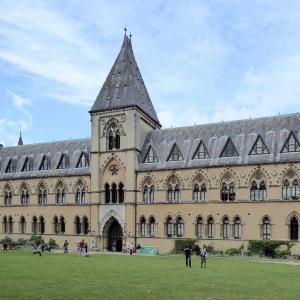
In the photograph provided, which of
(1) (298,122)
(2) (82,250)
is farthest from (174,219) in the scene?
(1) (298,122)

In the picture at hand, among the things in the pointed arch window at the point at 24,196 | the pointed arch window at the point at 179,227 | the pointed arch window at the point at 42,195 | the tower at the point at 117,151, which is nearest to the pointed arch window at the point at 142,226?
the tower at the point at 117,151

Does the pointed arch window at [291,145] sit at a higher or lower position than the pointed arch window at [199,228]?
higher

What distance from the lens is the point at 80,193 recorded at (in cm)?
6400

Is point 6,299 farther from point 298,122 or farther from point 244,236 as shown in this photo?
point 298,122

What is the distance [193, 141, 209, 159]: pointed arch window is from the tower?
7.72 meters

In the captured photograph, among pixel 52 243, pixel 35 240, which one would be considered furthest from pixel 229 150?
pixel 35 240

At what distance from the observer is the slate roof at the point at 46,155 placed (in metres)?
66.4

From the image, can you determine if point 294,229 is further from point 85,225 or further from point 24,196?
point 24,196

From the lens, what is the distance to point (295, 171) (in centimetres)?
5028

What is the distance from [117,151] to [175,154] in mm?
7465

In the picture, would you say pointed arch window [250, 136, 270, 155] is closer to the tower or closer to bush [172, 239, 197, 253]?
bush [172, 239, 197, 253]

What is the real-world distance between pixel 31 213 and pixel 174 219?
74.9 ft

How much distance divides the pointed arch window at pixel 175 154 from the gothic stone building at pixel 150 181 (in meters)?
0.13

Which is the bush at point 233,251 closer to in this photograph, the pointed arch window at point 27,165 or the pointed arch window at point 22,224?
the pointed arch window at point 22,224
